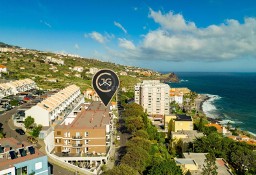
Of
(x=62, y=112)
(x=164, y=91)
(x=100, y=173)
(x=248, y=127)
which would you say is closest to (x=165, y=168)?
(x=100, y=173)

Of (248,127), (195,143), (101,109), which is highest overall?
(101,109)

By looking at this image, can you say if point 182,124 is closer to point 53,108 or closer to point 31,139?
point 53,108

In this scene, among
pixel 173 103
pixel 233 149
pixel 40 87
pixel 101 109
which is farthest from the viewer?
pixel 173 103

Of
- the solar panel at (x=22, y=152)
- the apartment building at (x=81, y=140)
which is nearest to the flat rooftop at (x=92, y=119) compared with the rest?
the apartment building at (x=81, y=140)

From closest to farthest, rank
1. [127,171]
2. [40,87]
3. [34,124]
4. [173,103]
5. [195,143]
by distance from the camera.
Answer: [127,171]
[195,143]
[34,124]
[40,87]
[173,103]

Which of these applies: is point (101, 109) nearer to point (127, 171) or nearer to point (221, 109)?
point (127, 171)

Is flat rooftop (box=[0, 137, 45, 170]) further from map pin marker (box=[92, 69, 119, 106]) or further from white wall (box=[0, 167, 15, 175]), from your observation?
map pin marker (box=[92, 69, 119, 106])

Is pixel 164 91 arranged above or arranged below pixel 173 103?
above
